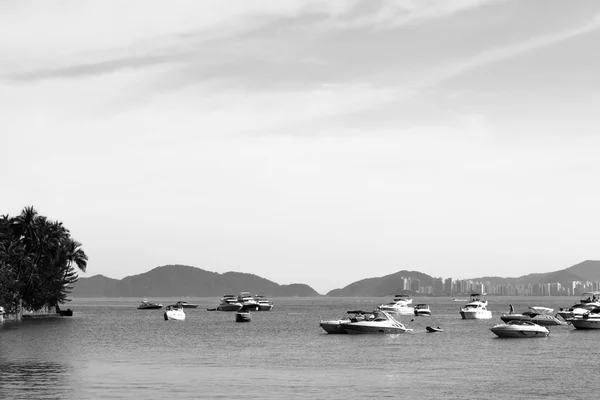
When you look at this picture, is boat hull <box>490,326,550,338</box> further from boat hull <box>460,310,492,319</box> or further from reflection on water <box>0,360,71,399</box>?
boat hull <box>460,310,492,319</box>

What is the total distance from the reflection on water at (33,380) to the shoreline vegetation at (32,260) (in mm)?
67415

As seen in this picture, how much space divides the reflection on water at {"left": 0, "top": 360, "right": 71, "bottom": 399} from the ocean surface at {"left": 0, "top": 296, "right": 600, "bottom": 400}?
0.07 metres

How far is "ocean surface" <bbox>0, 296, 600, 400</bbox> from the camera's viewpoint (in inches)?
2212

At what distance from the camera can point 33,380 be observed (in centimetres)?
5928

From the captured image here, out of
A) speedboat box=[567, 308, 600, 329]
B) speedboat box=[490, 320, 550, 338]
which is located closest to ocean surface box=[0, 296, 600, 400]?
speedboat box=[490, 320, 550, 338]

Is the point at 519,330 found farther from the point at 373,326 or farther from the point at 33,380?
the point at 33,380

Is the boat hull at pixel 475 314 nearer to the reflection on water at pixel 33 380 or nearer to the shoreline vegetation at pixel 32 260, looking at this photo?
the shoreline vegetation at pixel 32 260

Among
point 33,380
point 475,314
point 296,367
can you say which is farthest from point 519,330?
point 33,380

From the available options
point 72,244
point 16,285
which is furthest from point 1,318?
point 72,244

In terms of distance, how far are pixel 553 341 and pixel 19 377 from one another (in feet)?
230

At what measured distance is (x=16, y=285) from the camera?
460ft

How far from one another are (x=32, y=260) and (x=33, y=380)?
112m

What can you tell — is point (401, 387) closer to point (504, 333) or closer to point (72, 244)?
point (504, 333)

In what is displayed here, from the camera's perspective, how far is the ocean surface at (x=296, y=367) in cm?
5619
